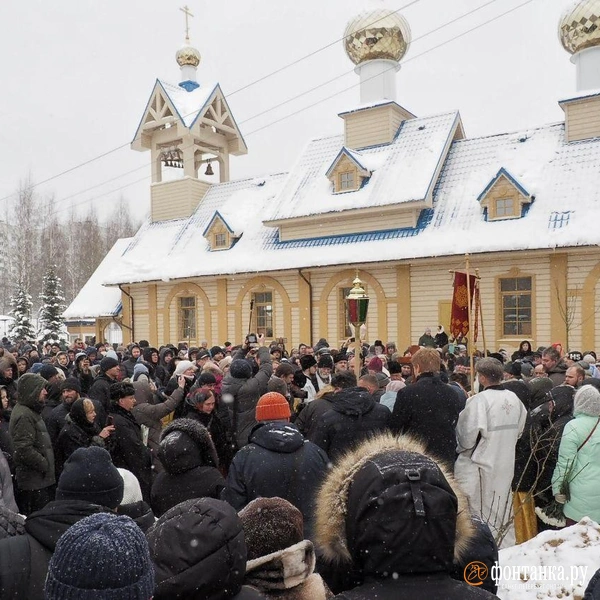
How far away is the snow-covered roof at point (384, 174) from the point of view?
19594mm

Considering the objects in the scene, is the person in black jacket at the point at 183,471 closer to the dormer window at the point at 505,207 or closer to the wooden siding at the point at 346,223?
the dormer window at the point at 505,207

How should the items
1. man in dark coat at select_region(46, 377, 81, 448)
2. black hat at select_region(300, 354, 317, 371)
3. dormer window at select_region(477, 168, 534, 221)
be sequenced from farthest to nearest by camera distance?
dormer window at select_region(477, 168, 534, 221) < black hat at select_region(300, 354, 317, 371) < man in dark coat at select_region(46, 377, 81, 448)

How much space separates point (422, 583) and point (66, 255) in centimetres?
5311

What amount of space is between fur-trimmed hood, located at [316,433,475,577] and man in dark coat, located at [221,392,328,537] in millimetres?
1950

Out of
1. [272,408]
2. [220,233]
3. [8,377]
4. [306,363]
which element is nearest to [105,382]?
[8,377]

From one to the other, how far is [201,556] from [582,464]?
4.09 meters

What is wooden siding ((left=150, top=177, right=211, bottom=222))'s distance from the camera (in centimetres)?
2673

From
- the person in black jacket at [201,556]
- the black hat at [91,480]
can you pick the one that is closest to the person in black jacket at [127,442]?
the black hat at [91,480]

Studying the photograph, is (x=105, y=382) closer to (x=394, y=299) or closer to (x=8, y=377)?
(x=8, y=377)

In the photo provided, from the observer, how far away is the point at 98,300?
1105 inches

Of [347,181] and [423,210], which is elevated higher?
[347,181]

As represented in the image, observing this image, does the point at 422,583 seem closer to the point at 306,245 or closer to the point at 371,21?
the point at 306,245

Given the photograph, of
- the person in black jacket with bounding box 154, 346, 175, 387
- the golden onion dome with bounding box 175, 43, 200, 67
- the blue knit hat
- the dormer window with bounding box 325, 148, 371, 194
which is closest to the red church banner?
the person in black jacket with bounding box 154, 346, 175, 387

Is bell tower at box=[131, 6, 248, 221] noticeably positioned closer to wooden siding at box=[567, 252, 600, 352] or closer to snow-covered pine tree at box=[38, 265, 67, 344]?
snow-covered pine tree at box=[38, 265, 67, 344]
